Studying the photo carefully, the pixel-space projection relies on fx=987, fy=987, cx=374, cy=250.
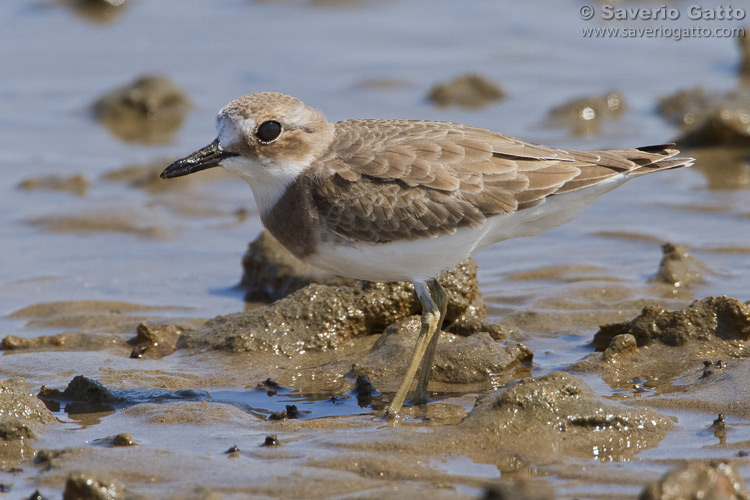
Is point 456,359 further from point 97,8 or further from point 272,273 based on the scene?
point 97,8

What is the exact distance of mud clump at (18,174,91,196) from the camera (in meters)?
12.7

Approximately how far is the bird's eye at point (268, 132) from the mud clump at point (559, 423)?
253 cm

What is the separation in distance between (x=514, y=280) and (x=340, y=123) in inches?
120

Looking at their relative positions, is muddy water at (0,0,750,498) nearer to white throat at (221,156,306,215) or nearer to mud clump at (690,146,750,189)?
mud clump at (690,146,750,189)

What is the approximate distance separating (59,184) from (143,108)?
3295 mm

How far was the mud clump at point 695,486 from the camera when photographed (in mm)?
4598

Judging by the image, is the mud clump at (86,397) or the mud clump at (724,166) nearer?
the mud clump at (86,397)

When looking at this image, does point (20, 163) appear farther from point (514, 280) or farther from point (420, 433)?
point (420, 433)

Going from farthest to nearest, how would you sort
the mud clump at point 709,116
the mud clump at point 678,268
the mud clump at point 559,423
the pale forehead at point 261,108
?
1. the mud clump at point 709,116
2. the mud clump at point 678,268
3. the pale forehead at point 261,108
4. the mud clump at point 559,423

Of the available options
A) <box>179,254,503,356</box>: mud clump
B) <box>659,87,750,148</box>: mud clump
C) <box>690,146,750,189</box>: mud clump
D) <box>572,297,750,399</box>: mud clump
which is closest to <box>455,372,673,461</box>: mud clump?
<box>572,297,750,399</box>: mud clump

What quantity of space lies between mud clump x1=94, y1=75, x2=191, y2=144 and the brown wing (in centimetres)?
863

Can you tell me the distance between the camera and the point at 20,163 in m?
13.6

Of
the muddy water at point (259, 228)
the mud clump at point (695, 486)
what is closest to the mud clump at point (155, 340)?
the muddy water at point (259, 228)

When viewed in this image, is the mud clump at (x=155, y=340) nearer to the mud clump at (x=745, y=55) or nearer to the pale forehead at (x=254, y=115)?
the pale forehead at (x=254, y=115)
